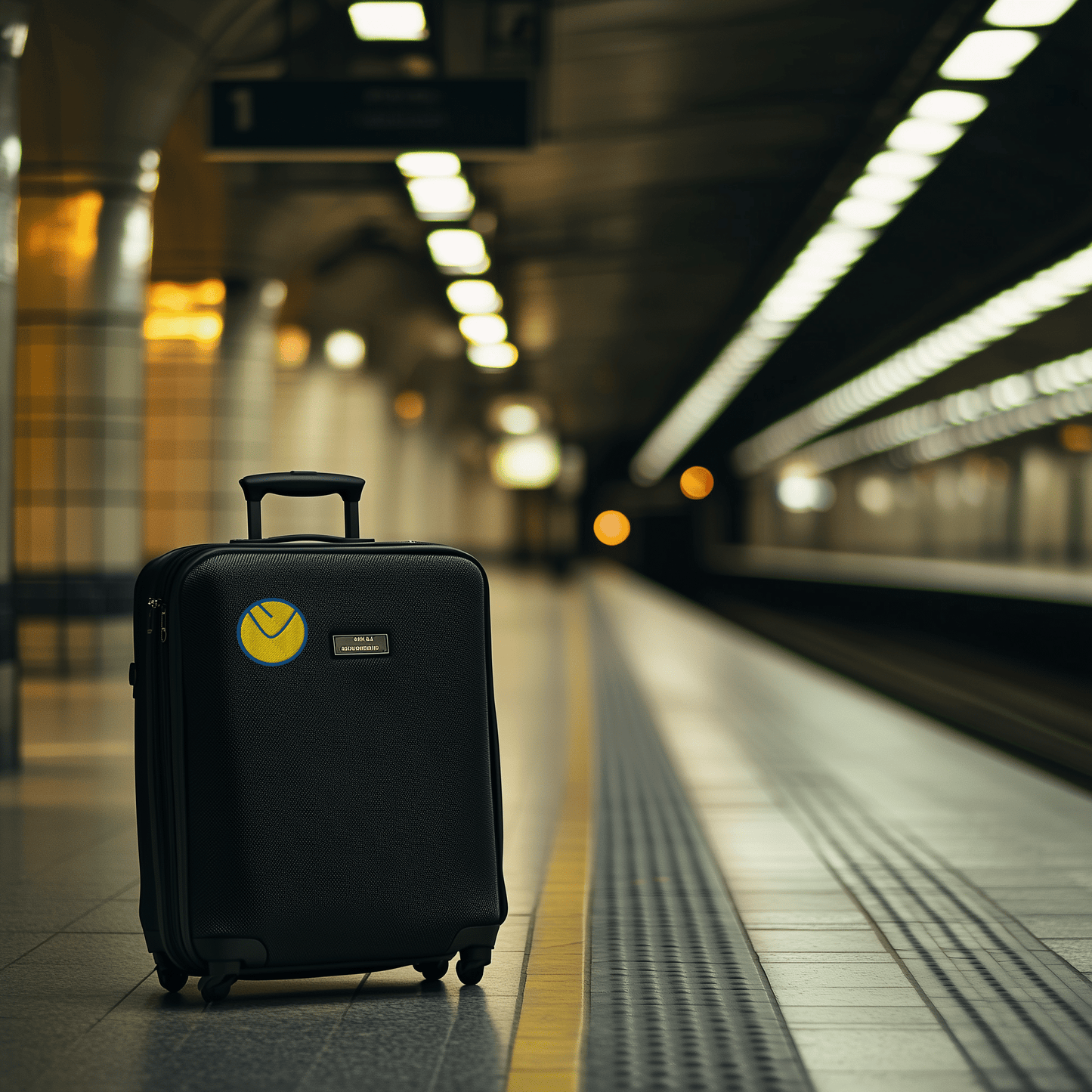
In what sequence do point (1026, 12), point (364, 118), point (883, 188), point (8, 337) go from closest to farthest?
point (8, 337) < point (1026, 12) < point (364, 118) < point (883, 188)

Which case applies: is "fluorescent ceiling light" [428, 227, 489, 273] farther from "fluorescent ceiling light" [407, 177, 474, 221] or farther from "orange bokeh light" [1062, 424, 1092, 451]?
"orange bokeh light" [1062, 424, 1092, 451]

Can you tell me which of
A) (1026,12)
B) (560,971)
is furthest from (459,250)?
(560,971)

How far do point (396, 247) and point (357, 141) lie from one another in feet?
29.0

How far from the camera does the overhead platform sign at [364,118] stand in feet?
27.0

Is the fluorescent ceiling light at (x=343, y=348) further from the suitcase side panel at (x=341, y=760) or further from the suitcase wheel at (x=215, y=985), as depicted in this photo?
the suitcase wheel at (x=215, y=985)

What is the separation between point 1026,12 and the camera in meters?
7.91

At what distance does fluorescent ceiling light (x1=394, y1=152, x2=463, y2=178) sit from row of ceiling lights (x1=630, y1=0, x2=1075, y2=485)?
3.23 metres

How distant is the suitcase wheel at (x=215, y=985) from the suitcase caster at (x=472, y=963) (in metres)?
0.53

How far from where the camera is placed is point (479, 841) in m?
3.43

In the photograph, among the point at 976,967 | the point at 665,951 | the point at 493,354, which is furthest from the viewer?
the point at 493,354

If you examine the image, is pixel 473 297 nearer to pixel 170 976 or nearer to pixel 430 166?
pixel 430 166

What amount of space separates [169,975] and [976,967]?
202 cm

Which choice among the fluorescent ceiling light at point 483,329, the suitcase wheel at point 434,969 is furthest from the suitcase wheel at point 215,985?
the fluorescent ceiling light at point 483,329

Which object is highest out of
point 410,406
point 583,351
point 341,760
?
point 583,351
